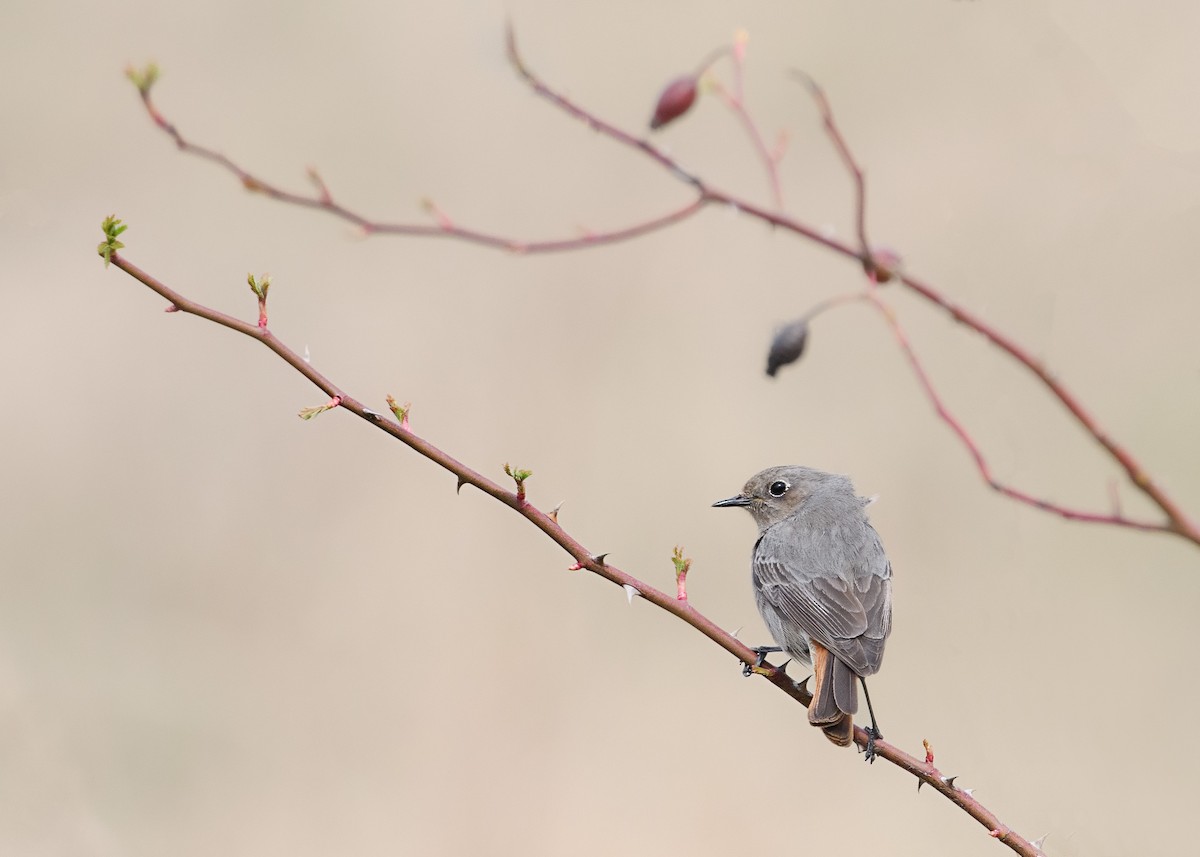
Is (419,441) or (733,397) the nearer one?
(419,441)

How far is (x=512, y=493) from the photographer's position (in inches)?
92.7

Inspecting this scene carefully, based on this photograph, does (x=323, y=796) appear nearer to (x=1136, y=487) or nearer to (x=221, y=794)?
(x=221, y=794)

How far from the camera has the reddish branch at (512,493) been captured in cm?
197

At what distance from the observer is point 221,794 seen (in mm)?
6902

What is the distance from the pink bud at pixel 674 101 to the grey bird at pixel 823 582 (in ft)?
7.14

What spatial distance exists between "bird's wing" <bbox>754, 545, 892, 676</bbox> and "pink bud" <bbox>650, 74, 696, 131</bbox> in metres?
2.47

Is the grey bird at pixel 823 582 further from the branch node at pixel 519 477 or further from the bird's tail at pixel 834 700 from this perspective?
the branch node at pixel 519 477

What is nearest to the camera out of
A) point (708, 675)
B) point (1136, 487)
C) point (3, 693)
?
point (1136, 487)

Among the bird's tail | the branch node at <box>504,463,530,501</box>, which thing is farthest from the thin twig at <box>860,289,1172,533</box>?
the bird's tail

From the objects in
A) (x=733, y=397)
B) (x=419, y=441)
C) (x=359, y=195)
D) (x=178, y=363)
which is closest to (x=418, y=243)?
(x=359, y=195)

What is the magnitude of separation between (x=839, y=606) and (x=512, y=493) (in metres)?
2.17

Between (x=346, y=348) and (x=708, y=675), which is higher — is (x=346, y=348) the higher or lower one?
the higher one

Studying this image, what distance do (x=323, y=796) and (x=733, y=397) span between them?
327 centimetres

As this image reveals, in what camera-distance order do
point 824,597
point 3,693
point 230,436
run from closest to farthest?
1. point 824,597
2. point 3,693
3. point 230,436
